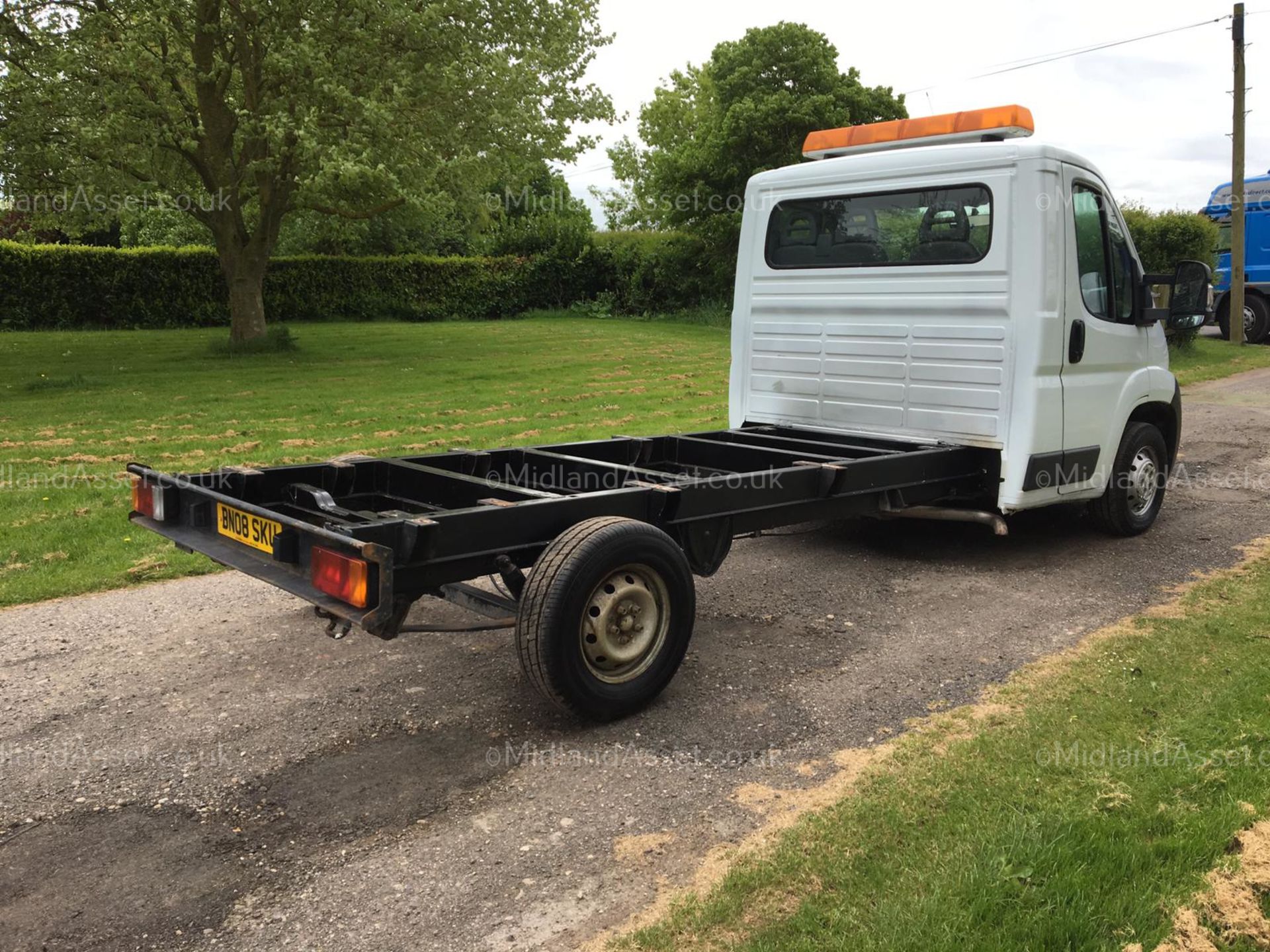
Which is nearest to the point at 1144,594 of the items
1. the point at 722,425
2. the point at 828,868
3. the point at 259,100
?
the point at 828,868

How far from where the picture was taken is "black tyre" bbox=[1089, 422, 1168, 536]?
6.91 m

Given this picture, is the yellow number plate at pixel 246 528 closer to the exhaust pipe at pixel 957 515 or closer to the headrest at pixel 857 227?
the exhaust pipe at pixel 957 515

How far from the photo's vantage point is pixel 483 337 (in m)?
25.7

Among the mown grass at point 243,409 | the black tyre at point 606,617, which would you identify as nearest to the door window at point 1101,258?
the black tyre at point 606,617

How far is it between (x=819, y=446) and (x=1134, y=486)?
7.62 feet

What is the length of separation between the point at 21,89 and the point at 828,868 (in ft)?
57.2

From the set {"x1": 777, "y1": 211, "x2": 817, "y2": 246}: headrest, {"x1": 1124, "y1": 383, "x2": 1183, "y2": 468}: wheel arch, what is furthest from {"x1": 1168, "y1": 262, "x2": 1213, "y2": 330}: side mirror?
{"x1": 777, "y1": 211, "x2": 817, "y2": 246}: headrest

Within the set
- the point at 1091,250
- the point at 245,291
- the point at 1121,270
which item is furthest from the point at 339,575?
the point at 245,291

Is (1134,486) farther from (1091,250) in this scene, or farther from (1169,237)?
(1169,237)

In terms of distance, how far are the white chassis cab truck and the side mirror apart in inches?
0.7

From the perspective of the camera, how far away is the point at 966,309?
619cm

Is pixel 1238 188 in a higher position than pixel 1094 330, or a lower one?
higher

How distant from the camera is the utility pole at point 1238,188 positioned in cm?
2184

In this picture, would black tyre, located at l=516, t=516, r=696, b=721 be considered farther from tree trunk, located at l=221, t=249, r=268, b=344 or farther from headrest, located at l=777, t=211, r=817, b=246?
tree trunk, located at l=221, t=249, r=268, b=344
